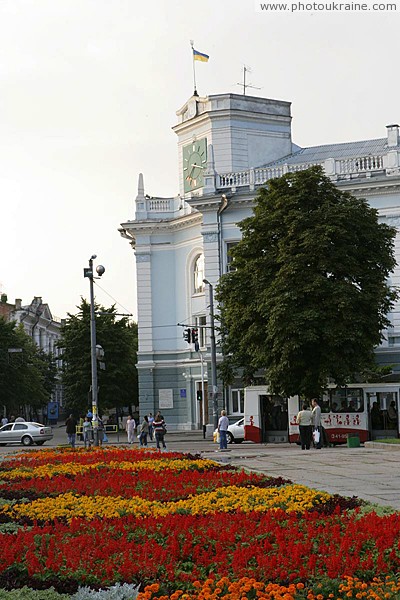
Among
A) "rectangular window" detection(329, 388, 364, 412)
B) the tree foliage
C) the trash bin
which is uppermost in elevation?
the tree foliage

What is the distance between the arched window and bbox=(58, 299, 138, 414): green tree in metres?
9.52

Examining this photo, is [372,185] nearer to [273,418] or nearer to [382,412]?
[273,418]

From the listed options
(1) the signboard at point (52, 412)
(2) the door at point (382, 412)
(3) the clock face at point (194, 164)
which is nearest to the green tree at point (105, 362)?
A: (3) the clock face at point (194, 164)

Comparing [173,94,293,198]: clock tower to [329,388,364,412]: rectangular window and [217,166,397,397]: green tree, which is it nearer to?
[217,166,397,397]: green tree

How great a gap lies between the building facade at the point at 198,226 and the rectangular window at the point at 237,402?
0.21ft

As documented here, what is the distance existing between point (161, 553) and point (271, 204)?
108 feet

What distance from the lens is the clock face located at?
60.2 meters

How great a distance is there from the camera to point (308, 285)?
39.0 metres

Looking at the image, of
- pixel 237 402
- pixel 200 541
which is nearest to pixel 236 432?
pixel 237 402

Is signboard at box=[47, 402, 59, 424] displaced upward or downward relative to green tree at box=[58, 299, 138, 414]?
downward

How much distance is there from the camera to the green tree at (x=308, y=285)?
3894cm

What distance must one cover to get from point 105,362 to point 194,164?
52.9 ft

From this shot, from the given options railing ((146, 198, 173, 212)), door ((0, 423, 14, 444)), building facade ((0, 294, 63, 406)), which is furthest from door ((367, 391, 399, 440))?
building facade ((0, 294, 63, 406))

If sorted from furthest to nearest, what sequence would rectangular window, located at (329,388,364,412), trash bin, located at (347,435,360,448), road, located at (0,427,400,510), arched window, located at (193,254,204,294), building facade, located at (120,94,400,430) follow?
arched window, located at (193,254,204,294) < building facade, located at (120,94,400,430) < rectangular window, located at (329,388,364,412) < trash bin, located at (347,435,360,448) < road, located at (0,427,400,510)
